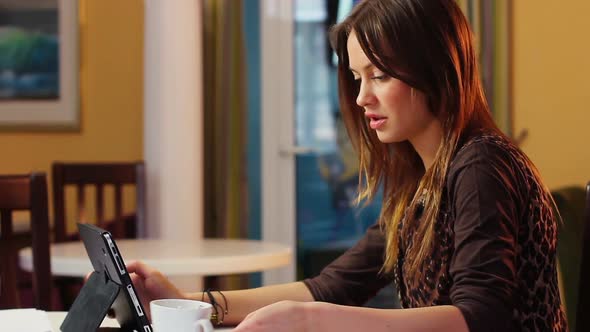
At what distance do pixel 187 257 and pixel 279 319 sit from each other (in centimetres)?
145

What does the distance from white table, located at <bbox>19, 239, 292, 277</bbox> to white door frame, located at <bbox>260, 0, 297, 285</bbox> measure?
3.91ft

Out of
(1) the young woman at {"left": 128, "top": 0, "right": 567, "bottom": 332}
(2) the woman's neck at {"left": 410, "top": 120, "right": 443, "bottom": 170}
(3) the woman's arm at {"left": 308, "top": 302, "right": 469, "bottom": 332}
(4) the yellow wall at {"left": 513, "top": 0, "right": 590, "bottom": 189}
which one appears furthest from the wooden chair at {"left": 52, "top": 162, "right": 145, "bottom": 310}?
(3) the woman's arm at {"left": 308, "top": 302, "right": 469, "bottom": 332}

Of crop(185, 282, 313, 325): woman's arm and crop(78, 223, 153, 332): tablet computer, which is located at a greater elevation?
crop(78, 223, 153, 332): tablet computer

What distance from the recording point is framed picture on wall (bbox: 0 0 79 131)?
4211 millimetres

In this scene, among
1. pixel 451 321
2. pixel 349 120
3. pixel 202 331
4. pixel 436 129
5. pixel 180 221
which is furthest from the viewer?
pixel 180 221

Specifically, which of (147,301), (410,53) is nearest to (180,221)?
(147,301)

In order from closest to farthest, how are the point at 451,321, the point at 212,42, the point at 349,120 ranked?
1. the point at 451,321
2. the point at 349,120
3. the point at 212,42

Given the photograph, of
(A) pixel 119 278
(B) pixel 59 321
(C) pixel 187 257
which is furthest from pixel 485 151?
(C) pixel 187 257

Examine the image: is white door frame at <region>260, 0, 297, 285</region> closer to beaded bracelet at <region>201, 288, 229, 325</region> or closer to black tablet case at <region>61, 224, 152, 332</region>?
beaded bracelet at <region>201, 288, 229, 325</region>

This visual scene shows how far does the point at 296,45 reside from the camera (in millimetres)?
4109

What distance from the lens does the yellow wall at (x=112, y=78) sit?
4215 millimetres

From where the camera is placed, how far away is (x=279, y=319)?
3.48 feet

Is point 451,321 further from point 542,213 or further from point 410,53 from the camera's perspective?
point 410,53

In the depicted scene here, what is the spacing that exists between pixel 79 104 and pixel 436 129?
3.04m
